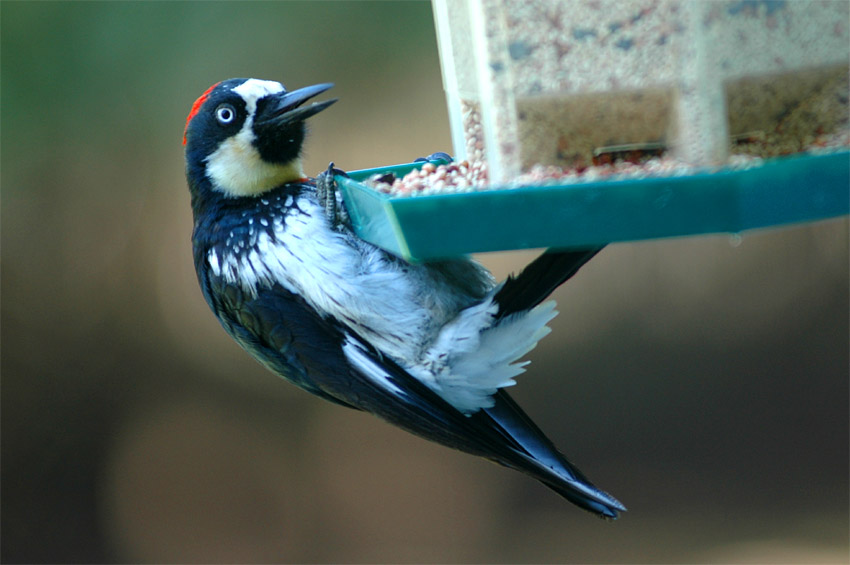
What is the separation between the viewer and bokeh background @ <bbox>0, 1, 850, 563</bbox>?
5926mm

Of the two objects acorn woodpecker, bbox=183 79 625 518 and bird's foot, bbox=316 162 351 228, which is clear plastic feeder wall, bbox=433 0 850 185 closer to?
acorn woodpecker, bbox=183 79 625 518

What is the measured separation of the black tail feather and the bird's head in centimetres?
75

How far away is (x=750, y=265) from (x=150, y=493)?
4365 mm

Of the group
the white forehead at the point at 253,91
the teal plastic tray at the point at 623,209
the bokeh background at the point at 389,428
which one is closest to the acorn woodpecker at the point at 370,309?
the white forehead at the point at 253,91

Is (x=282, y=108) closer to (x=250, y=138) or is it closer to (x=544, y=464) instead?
(x=250, y=138)


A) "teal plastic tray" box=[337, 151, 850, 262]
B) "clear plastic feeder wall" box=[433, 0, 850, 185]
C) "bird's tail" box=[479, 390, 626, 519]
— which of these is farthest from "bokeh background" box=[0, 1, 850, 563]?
"teal plastic tray" box=[337, 151, 850, 262]

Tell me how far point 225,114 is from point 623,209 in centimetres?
141

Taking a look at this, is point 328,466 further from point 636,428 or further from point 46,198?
point 46,198

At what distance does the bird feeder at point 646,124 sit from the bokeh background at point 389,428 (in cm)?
381

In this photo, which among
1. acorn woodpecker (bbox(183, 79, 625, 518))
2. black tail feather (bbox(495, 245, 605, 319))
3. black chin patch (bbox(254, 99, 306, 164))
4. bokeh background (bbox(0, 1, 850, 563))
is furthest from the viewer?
bokeh background (bbox(0, 1, 850, 563))

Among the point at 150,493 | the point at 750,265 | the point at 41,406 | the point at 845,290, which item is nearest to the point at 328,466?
the point at 150,493

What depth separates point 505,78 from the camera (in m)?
1.90

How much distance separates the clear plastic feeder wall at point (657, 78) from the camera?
1.77 meters

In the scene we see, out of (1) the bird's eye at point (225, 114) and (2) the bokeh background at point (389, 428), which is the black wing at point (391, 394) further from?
(2) the bokeh background at point (389, 428)
